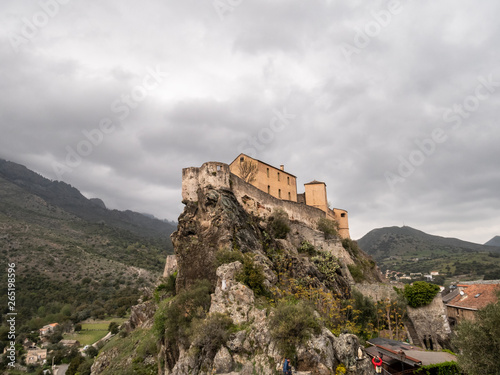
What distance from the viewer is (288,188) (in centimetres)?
3947

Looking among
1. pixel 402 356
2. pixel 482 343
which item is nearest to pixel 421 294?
pixel 482 343

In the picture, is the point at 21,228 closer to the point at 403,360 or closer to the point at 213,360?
the point at 213,360

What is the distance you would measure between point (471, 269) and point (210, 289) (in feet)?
392

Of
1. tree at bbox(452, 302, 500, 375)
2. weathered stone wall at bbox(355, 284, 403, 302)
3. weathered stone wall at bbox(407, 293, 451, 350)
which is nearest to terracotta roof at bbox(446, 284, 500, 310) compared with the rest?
weathered stone wall at bbox(407, 293, 451, 350)

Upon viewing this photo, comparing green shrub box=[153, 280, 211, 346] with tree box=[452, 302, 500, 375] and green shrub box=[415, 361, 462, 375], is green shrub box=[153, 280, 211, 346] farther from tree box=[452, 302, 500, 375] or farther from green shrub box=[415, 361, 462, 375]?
tree box=[452, 302, 500, 375]

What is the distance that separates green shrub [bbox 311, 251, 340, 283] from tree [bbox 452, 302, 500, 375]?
1321 centimetres

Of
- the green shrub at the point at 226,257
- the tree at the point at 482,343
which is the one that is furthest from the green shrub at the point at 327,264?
the tree at the point at 482,343

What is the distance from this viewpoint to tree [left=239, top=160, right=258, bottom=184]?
3484 cm

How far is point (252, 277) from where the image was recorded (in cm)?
1862

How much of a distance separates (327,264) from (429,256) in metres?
154

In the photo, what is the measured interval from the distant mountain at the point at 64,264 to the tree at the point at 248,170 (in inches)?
1380

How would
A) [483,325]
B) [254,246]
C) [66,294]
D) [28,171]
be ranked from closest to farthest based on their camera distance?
[483,325], [254,246], [66,294], [28,171]

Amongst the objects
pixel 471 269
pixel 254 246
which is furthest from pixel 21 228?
pixel 471 269

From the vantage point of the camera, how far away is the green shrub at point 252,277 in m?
18.4
